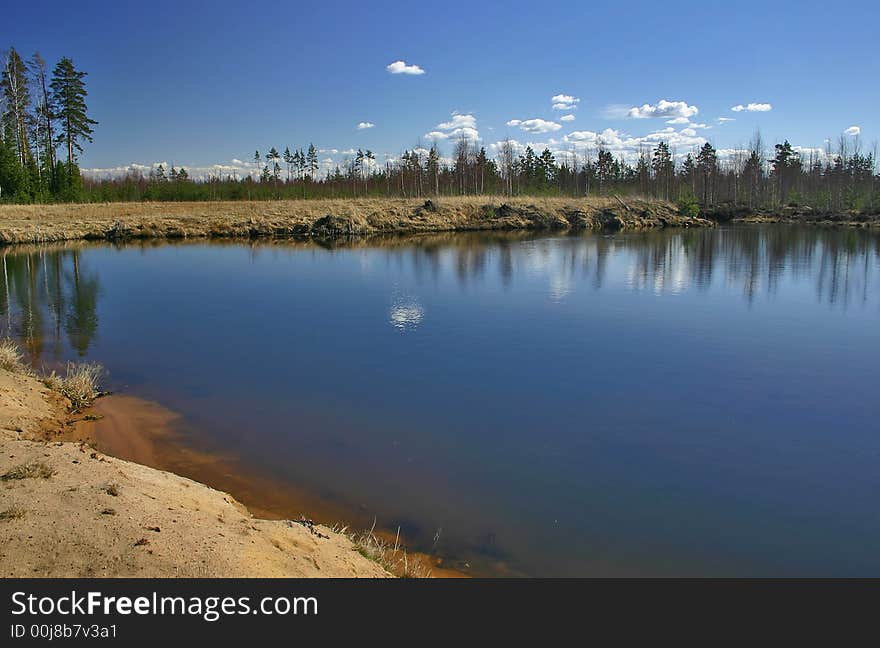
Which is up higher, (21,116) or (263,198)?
(21,116)

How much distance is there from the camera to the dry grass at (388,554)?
589 cm

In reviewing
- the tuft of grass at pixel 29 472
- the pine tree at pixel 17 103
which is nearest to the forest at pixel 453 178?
the pine tree at pixel 17 103

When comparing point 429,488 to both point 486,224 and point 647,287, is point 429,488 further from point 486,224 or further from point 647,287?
point 486,224

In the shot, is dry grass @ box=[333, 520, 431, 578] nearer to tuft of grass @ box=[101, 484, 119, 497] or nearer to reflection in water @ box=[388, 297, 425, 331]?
tuft of grass @ box=[101, 484, 119, 497]

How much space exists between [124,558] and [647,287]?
70.8 ft

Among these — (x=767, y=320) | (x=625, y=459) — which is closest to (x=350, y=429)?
(x=625, y=459)

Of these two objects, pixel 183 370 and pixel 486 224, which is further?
pixel 486 224

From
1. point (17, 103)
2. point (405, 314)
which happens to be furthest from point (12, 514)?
point (17, 103)

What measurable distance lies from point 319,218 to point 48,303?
30.6 meters

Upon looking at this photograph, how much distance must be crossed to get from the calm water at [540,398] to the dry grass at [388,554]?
42 centimetres

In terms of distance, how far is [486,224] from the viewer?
182 feet

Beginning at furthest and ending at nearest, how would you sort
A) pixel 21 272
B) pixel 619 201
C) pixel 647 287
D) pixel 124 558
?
pixel 619 201 < pixel 21 272 < pixel 647 287 < pixel 124 558

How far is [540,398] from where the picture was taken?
11.3 m
